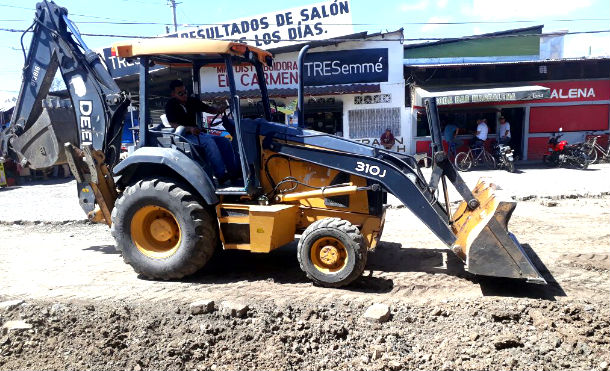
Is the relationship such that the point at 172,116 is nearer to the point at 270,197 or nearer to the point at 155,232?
the point at 155,232

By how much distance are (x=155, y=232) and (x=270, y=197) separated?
1361mm

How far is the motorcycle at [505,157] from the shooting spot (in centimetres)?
1351

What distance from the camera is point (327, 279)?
4.56 meters

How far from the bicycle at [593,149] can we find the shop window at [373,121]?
594 cm

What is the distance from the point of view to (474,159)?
14648 mm

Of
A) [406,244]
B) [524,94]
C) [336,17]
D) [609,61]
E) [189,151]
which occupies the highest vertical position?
[336,17]

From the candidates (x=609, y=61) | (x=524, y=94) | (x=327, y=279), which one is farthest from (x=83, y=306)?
(x=609, y=61)

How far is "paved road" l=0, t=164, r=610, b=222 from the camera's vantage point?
9297 millimetres

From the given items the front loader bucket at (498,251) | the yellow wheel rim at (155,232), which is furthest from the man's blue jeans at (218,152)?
the front loader bucket at (498,251)

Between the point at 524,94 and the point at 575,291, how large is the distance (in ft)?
36.4

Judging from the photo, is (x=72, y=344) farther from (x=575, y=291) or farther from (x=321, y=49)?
(x=321, y=49)

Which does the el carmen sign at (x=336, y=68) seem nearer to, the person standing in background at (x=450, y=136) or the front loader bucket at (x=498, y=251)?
the person standing in background at (x=450, y=136)

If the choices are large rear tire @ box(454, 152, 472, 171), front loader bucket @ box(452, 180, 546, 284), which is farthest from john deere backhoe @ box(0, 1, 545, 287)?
large rear tire @ box(454, 152, 472, 171)

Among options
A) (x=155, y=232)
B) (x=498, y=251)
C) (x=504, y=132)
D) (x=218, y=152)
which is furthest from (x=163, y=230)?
(x=504, y=132)
